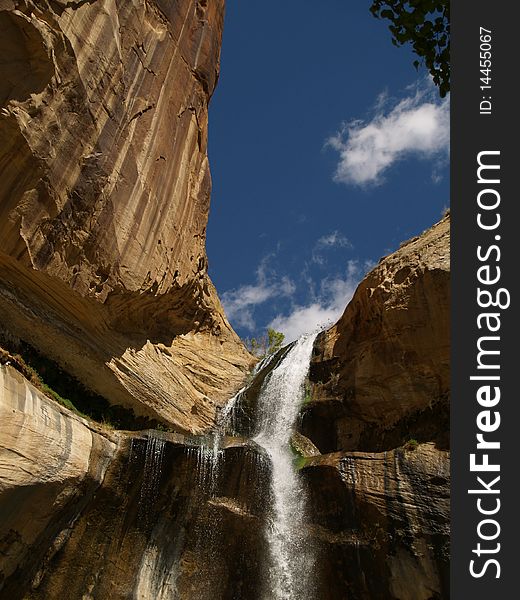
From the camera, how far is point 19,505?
12039 millimetres

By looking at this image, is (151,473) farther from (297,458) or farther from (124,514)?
(297,458)

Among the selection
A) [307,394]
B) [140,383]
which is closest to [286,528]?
[140,383]

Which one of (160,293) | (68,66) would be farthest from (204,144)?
(68,66)

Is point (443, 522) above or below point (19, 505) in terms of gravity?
above

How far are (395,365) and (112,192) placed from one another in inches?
424

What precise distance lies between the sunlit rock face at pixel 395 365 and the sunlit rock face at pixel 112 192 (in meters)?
4.76

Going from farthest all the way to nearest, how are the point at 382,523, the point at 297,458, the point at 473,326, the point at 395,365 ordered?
the point at 395,365, the point at 297,458, the point at 382,523, the point at 473,326

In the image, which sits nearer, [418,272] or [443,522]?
[443,522]

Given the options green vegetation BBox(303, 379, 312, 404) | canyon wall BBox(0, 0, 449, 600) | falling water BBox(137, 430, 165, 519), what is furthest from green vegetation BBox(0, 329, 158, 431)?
green vegetation BBox(303, 379, 312, 404)

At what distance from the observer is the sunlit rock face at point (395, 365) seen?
18.2 meters

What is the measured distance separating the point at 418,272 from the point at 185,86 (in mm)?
10484

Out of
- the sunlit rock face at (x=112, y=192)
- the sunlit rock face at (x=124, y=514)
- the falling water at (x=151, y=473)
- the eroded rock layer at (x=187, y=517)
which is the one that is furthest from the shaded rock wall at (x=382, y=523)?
the sunlit rock face at (x=112, y=192)

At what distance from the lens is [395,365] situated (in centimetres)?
1916

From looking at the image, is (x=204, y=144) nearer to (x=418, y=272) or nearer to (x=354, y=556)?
(x=418, y=272)
